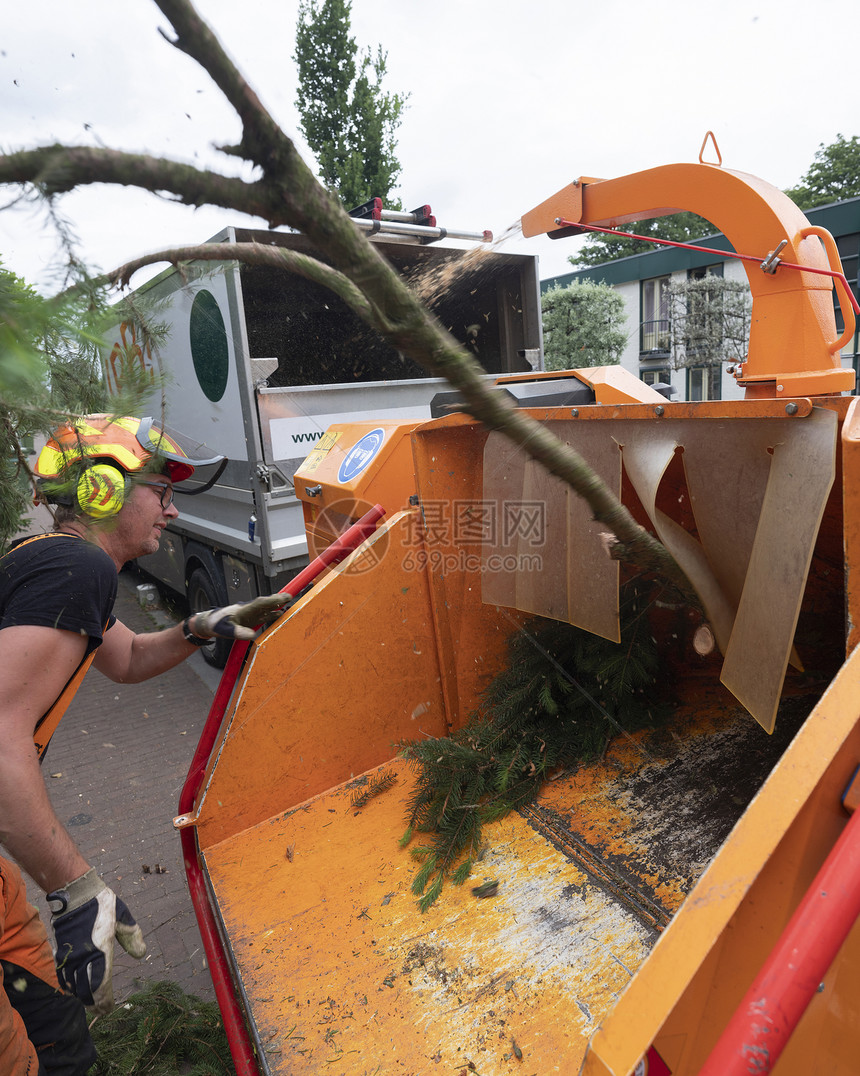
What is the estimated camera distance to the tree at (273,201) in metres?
0.71

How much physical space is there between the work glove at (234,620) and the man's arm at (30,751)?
50 centimetres

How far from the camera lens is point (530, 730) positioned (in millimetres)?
2275

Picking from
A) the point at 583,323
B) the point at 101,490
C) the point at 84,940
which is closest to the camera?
the point at 84,940

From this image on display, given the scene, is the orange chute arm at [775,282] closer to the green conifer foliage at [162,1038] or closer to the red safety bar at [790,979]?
the red safety bar at [790,979]

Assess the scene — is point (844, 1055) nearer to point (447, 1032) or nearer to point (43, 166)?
point (447, 1032)

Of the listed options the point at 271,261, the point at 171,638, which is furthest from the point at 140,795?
the point at 271,261

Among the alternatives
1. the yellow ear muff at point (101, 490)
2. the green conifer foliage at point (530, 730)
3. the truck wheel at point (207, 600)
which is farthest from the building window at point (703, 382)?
the yellow ear muff at point (101, 490)

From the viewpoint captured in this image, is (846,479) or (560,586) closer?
(846,479)

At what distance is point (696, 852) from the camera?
5.86 feet

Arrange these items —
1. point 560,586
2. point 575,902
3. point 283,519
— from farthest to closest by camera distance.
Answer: point 283,519
point 560,586
point 575,902

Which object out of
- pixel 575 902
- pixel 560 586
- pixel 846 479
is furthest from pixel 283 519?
pixel 846 479

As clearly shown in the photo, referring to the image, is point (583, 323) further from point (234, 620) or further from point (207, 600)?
point (234, 620)

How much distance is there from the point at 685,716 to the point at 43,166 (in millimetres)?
2337

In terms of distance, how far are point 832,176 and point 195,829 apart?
31.8 m
